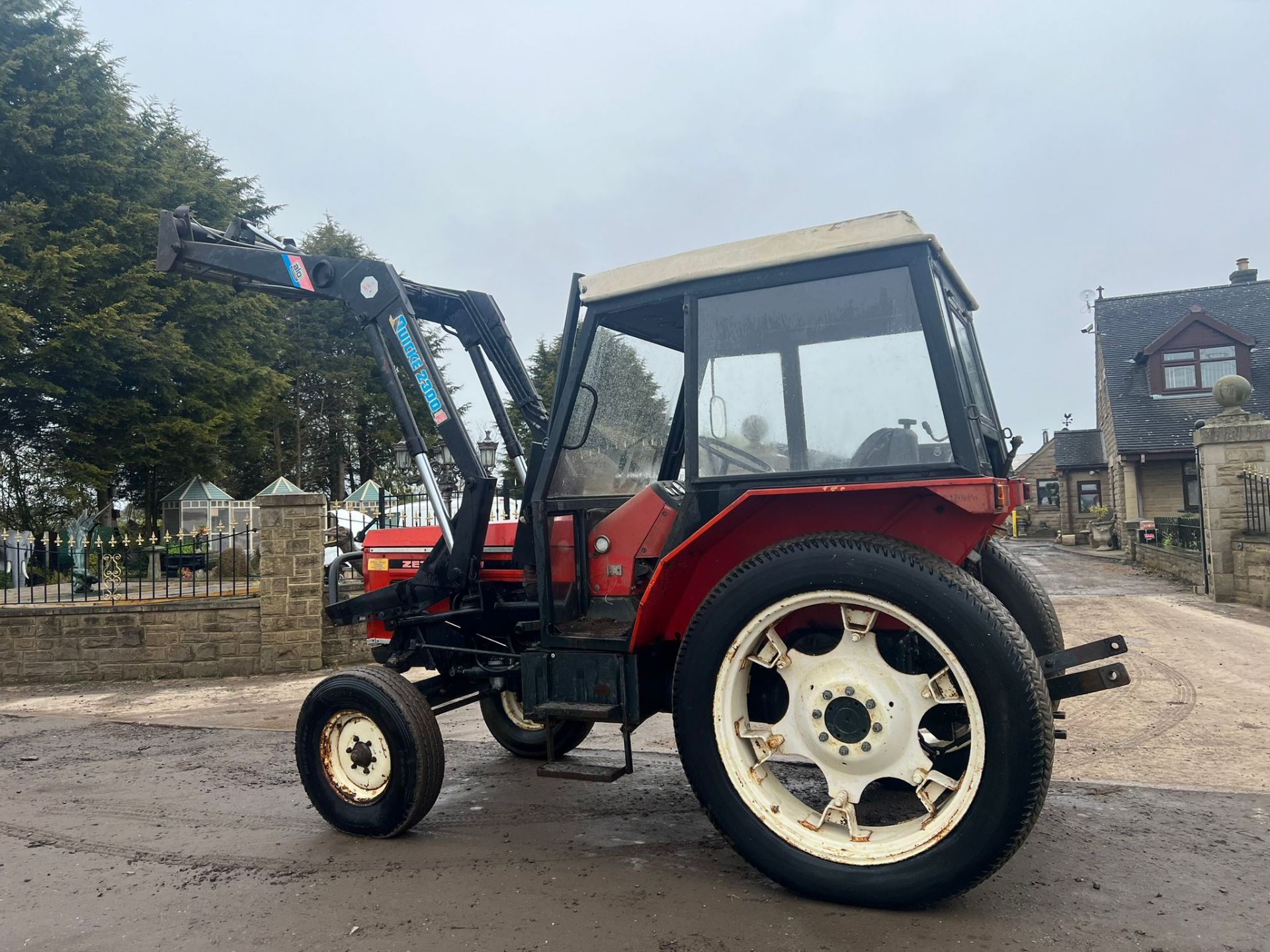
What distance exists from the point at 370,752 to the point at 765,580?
2.08 metres

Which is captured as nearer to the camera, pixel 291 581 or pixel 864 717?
pixel 864 717

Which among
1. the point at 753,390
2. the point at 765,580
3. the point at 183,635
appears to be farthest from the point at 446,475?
the point at 183,635

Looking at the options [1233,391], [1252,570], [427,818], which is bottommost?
[427,818]

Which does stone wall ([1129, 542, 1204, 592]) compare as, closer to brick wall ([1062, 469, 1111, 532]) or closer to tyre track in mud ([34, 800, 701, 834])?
tyre track in mud ([34, 800, 701, 834])

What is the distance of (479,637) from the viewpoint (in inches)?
179

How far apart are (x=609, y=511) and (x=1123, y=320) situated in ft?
98.6

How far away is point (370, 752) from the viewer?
13.1 feet

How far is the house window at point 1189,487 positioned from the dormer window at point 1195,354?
258 cm

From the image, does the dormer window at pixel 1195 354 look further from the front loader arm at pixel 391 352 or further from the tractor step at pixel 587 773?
the tractor step at pixel 587 773

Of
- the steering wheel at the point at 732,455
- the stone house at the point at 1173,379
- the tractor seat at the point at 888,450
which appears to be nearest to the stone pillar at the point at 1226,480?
the tractor seat at the point at 888,450

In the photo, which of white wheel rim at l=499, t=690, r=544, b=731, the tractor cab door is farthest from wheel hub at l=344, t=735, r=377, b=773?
white wheel rim at l=499, t=690, r=544, b=731

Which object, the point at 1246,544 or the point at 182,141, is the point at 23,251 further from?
the point at 1246,544

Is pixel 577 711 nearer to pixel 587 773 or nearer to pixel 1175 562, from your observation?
pixel 587 773

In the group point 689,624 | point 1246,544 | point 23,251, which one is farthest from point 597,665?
point 23,251
